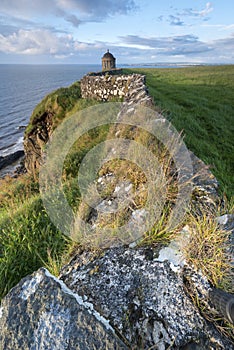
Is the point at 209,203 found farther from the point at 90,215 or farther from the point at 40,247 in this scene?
the point at 40,247

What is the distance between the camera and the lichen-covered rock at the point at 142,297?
7.35 feet

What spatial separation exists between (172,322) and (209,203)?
196cm

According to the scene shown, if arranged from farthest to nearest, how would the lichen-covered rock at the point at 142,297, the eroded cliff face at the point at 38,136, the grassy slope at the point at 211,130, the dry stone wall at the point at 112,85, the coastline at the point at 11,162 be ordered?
the coastline at the point at 11,162 → the eroded cliff face at the point at 38,136 → the dry stone wall at the point at 112,85 → the grassy slope at the point at 211,130 → the lichen-covered rock at the point at 142,297

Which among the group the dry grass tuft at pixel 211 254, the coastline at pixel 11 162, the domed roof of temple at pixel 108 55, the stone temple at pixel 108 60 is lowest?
the coastline at pixel 11 162

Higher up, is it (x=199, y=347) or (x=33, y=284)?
(x=33, y=284)

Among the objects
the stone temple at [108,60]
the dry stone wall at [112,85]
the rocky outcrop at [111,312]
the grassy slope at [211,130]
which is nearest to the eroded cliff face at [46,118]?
the dry stone wall at [112,85]

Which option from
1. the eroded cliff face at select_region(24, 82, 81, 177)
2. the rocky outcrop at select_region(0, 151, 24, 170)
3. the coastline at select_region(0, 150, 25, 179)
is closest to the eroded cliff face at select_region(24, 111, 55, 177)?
the eroded cliff face at select_region(24, 82, 81, 177)

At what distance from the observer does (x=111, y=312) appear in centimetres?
240

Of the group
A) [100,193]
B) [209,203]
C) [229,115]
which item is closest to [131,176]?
[100,193]

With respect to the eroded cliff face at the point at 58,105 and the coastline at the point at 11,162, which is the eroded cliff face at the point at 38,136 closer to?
the eroded cliff face at the point at 58,105

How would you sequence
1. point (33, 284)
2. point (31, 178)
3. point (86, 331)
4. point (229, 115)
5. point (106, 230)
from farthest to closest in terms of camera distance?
point (229, 115), point (31, 178), point (106, 230), point (33, 284), point (86, 331)

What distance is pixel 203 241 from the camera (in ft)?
8.96

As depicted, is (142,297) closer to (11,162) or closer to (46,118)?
(46,118)

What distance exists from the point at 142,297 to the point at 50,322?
940 millimetres
